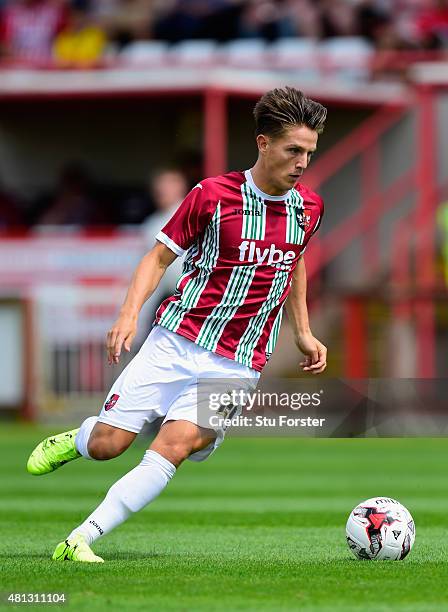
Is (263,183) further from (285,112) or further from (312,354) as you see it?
(312,354)

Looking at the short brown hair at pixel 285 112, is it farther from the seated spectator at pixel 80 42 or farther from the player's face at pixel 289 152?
the seated spectator at pixel 80 42

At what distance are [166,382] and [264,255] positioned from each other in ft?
2.50

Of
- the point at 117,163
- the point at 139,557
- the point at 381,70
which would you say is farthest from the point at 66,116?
the point at 139,557

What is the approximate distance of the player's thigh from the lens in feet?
22.7

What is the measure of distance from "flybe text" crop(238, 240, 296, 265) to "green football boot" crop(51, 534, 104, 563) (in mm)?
1522

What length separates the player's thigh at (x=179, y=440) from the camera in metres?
6.93

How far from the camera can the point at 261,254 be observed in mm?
7066

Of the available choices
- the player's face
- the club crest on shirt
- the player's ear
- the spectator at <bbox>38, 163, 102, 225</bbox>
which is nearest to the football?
the club crest on shirt

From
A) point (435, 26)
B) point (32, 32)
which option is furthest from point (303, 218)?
point (32, 32)

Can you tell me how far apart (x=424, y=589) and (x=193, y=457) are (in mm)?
1466

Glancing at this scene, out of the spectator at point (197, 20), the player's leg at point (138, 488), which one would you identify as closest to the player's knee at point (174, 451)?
the player's leg at point (138, 488)

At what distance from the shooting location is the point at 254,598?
5.90 meters

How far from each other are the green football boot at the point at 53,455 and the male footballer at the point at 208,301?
0.67 feet

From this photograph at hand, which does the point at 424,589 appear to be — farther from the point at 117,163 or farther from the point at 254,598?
the point at 117,163
